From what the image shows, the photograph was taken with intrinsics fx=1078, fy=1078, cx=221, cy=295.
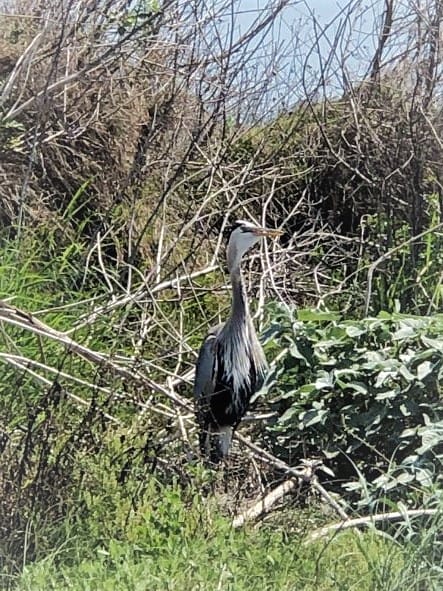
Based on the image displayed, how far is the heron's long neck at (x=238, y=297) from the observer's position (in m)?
5.72

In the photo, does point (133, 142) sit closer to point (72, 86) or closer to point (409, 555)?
point (72, 86)

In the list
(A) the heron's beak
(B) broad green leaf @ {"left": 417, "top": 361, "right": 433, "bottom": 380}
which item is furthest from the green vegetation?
(A) the heron's beak

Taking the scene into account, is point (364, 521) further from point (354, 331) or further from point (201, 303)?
point (201, 303)

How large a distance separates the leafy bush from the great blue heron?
149 millimetres

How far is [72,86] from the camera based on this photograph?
6.40 metres

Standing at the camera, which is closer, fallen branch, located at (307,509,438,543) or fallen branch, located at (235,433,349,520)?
fallen branch, located at (307,509,438,543)

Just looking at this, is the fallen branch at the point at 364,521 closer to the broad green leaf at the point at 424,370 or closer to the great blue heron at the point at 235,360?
the broad green leaf at the point at 424,370

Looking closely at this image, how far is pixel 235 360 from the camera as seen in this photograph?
18.8 ft

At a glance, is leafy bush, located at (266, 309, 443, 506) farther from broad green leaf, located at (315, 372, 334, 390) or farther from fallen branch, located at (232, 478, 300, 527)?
fallen branch, located at (232, 478, 300, 527)

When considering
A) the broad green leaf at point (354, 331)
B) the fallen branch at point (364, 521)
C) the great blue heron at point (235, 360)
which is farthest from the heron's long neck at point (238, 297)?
the fallen branch at point (364, 521)

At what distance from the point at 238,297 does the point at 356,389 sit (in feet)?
3.14

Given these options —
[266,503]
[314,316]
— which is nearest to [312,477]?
[266,503]

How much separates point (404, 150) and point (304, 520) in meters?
3.15

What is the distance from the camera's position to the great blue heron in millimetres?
5660
